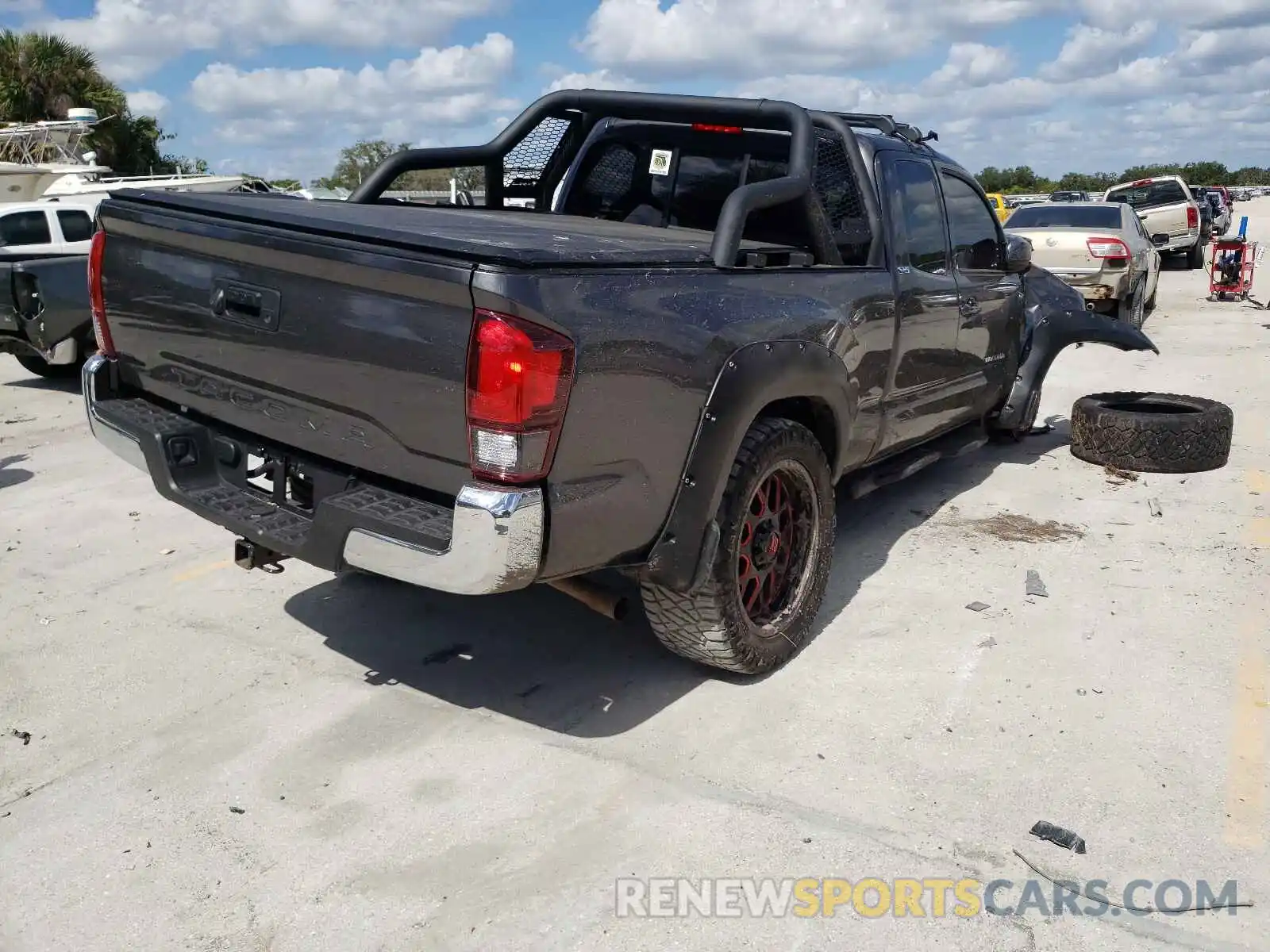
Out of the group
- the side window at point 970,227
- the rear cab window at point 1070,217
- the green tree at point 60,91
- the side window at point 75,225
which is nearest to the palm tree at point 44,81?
the green tree at point 60,91

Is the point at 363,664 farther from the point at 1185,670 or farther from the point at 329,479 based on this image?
the point at 1185,670

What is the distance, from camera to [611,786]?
11.0 feet

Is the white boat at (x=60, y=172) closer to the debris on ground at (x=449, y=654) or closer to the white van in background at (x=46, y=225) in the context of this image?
the white van in background at (x=46, y=225)

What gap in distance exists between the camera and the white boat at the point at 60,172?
1520 cm

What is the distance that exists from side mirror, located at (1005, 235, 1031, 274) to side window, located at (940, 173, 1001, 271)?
0.06m

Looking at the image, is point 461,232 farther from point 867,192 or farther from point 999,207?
point 999,207

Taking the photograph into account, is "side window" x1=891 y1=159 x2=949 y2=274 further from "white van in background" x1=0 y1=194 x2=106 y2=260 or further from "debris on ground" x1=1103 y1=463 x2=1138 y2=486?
"white van in background" x1=0 y1=194 x2=106 y2=260

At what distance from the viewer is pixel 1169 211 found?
23109mm

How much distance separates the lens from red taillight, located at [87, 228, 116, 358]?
4.02m

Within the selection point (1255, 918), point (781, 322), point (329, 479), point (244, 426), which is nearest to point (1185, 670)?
point (1255, 918)

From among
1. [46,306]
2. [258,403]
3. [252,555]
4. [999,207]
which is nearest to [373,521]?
[258,403]

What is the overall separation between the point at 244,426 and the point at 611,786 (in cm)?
165

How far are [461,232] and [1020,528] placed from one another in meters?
3.74

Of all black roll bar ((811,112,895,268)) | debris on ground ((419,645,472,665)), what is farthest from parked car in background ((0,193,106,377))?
black roll bar ((811,112,895,268))
